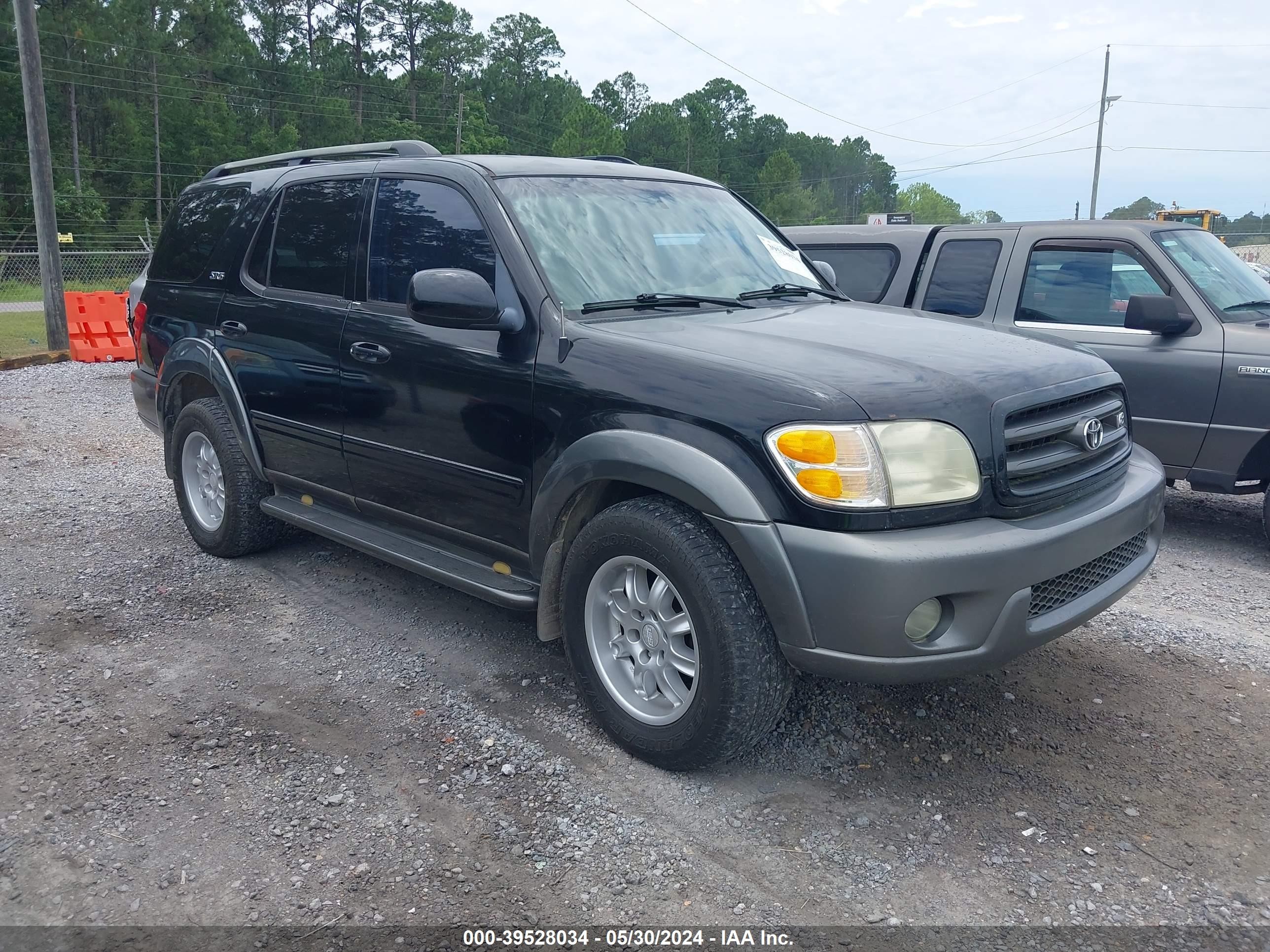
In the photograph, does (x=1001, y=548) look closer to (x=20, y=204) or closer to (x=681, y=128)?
(x=20, y=204)

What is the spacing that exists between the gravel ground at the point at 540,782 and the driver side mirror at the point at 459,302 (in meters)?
1.44

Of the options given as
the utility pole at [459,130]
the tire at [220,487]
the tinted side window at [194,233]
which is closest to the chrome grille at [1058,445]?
the tire at [220,487]

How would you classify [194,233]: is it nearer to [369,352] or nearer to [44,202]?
[369,352]

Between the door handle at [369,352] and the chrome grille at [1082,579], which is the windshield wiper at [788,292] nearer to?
→ the door handle at [369,352]

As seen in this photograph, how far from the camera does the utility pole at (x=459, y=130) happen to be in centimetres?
5894

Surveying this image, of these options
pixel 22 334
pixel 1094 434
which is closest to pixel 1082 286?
pixel 1094 434

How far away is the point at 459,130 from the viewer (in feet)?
191

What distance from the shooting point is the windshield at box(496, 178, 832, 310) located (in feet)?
12.5

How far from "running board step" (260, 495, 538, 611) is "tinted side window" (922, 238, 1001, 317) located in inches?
Answer: 152

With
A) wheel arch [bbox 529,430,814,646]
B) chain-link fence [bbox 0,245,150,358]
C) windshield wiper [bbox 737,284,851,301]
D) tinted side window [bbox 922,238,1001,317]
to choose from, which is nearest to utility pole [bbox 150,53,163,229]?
chain-link fence [bbox 0,245,150,358]

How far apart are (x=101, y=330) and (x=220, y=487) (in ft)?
35.9

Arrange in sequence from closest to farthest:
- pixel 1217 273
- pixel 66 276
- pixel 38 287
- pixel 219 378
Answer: pixel 219 378 → pixel 1217 273 → pixel 66 276 → pixel 38 287

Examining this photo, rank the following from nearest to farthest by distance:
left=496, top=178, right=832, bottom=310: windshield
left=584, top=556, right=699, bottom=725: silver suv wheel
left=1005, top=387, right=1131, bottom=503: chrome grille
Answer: left=1005, top=387, right=1131, bottom=503: chrome grille < left=584, top=556, right=699, bottom=725: silver suv wheel < left=496, top=178, right=832, bottom=310: windshield

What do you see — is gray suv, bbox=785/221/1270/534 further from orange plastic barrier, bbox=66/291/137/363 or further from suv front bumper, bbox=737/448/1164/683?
orange plastic barrier, bbox=66/291/137/363
